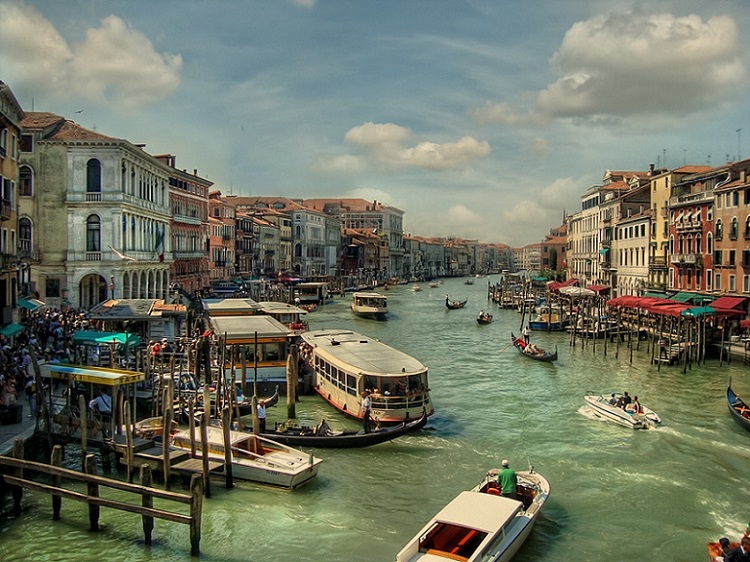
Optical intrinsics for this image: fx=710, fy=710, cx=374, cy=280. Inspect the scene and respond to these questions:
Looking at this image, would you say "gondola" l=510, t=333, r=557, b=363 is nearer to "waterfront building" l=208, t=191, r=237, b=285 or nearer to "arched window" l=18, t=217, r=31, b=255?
"arched window" l=18, t=217, r=31, b=255

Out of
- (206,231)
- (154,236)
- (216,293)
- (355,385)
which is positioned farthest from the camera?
(206,231)

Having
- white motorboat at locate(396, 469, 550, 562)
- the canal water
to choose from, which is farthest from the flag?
white motorboat at locate(396, 469, 550, 562)

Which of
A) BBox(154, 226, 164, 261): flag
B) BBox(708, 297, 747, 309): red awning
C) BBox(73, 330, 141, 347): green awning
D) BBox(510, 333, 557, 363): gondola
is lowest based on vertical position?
BBox(510, 333, 557, 363): gondola

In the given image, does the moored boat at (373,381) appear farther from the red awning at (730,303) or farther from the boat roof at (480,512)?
the red awning at (730,303)

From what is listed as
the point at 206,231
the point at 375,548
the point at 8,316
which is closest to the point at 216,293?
the point at 206,231

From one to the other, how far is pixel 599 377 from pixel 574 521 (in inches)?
588

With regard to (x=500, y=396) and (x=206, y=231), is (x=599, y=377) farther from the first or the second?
(x=206, y=231)

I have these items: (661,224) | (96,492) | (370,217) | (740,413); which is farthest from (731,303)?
(370,217)

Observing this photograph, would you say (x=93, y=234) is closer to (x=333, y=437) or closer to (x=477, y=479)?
(x=333, y=437)

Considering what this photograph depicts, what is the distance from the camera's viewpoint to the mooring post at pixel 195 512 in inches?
405

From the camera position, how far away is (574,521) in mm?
12133

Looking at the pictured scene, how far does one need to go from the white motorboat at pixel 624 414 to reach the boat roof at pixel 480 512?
8255 millimetres

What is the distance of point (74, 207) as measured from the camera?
102 ft

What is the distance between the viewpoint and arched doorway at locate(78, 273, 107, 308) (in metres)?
32.4
